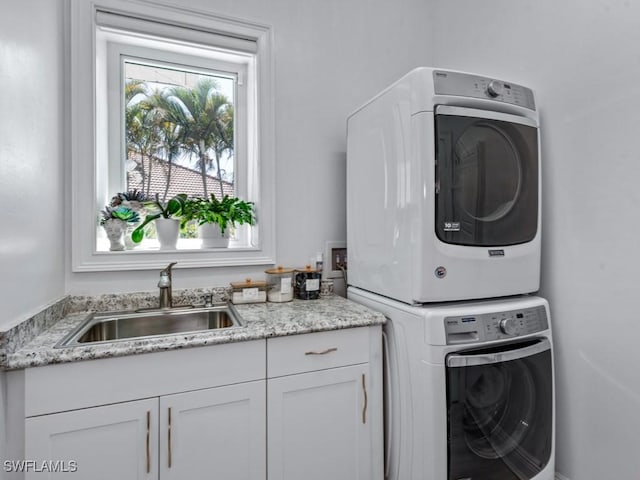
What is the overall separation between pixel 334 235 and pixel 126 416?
51.0 inches

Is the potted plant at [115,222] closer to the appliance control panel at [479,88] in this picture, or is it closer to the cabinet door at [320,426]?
the cabinet door at [320,426]

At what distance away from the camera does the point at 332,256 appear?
1.97 meters

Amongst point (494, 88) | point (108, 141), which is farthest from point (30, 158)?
point (494, 88)

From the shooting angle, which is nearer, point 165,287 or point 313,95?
point 165,287

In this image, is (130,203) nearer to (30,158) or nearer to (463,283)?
(30,158)

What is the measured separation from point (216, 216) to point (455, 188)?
114 centimetres

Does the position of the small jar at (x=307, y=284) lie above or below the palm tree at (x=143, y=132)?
below

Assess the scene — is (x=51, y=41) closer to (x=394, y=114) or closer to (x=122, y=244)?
(x=122, y=244)

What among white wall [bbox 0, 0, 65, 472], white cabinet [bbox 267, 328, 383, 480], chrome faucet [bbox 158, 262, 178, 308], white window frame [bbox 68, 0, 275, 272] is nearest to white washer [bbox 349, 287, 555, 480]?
white cabinet [bbox 267, 328, 383, 480]

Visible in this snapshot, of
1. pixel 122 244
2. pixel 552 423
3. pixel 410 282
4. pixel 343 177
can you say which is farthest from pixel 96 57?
pixel 552 423

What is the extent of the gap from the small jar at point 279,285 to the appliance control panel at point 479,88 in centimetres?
107

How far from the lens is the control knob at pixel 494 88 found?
4.30 feet

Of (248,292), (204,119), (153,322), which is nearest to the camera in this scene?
(153,322)

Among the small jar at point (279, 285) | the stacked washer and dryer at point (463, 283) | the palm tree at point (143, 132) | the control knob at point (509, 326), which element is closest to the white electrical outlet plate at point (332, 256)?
the small jar at point (279, 285)
